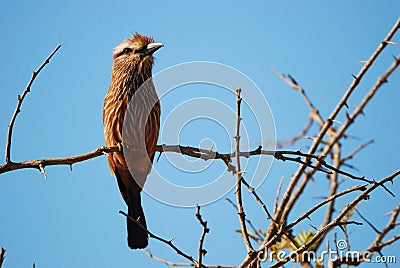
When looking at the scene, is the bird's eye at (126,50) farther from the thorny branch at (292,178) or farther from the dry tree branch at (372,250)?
the dry tree branch at (372,250)

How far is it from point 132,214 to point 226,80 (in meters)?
1.85

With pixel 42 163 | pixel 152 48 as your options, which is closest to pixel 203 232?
pixel 42 163

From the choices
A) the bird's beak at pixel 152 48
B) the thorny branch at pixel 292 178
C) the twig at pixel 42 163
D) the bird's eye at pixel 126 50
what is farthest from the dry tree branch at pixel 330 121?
the bird's eye at pixel 126 50

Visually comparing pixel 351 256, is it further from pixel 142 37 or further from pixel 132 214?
pixel 142 37

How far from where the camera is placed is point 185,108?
14.6 feet

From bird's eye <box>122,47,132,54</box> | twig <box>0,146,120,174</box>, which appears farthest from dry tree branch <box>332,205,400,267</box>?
bird's eye <box>122,47,132,54</box>

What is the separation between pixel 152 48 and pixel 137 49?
21 centimetres

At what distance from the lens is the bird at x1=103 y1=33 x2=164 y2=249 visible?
4.99 m

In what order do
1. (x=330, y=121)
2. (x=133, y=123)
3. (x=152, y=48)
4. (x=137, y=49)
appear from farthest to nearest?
(x=137, y=49) → (x=152, y=48) → (x=133, y=123) → (x=330, y=121)

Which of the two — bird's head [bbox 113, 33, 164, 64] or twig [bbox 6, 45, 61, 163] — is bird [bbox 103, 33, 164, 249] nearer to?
bird's head [bbox 113, 33, 164, 64]

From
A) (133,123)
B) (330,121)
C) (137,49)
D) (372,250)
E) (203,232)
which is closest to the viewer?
(203,232)

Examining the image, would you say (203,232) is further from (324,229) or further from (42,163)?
(42,163)

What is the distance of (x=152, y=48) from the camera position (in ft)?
18.6

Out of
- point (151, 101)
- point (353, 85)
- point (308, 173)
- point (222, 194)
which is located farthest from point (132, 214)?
point (353, 85)
